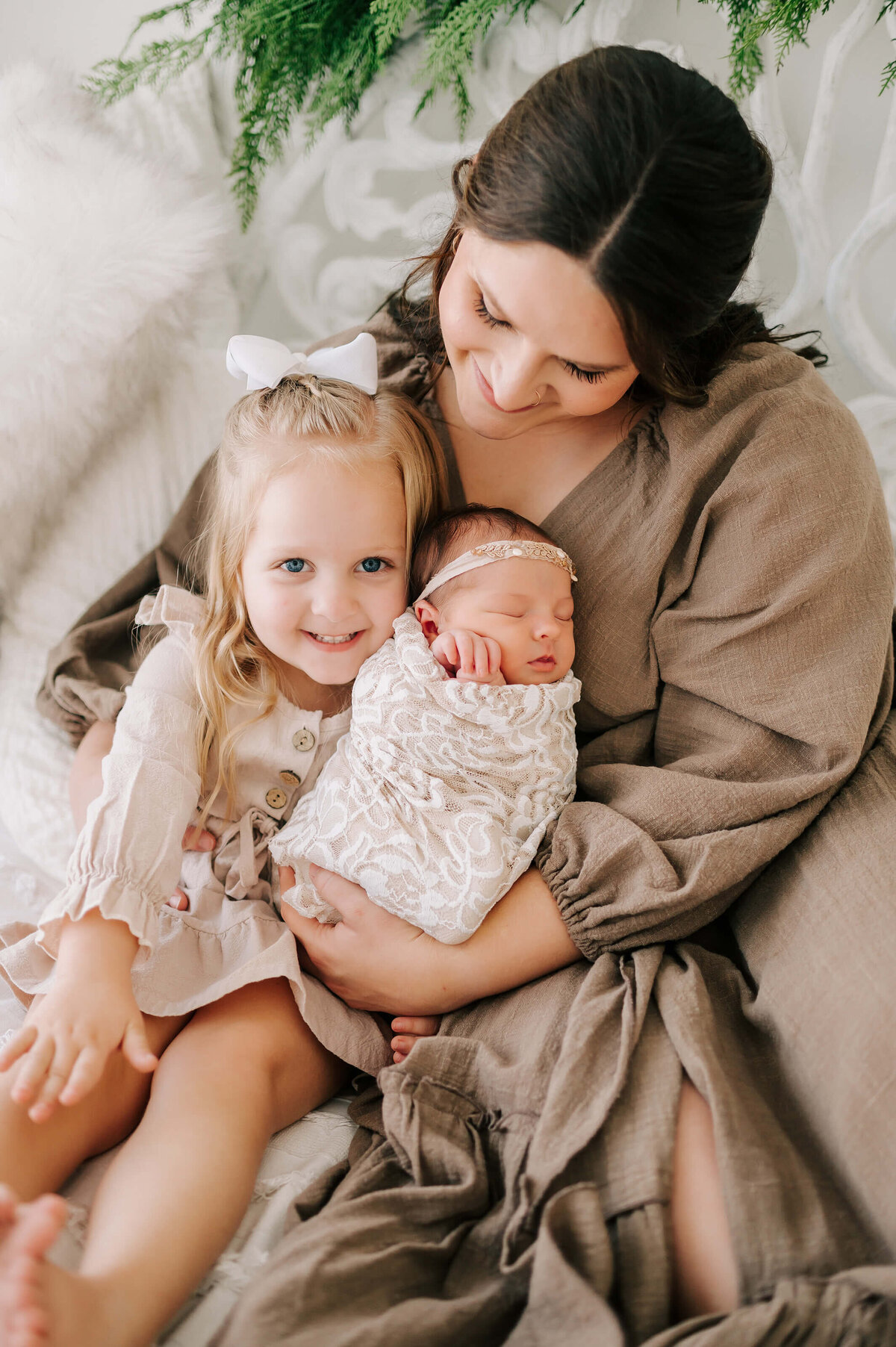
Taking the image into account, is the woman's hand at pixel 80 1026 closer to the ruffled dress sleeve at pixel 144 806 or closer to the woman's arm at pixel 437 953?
the ruffled dress sleeve at pixel 144 806

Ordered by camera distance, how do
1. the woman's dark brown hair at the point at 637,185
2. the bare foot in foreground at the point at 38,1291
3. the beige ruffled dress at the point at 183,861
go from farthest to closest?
the beige ruffled dress at the point at 183,861 → the woman's dark brown hair at the point at 637,185 → the bare foot in foreground at the point at 38,1291

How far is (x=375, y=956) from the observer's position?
3.49 ft

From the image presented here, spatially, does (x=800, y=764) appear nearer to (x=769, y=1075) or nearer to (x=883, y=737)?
(x=883, y=737)

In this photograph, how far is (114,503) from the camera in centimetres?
150

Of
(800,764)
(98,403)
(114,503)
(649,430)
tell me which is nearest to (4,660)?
(114,503)

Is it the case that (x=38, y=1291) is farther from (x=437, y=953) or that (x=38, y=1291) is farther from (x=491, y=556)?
(x=491, y=556)

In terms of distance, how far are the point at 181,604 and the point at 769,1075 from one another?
88cm

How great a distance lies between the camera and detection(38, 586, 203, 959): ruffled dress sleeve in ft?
3.20

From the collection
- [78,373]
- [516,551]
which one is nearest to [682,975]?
[516,551]

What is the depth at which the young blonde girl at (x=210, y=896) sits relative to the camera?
84 cm

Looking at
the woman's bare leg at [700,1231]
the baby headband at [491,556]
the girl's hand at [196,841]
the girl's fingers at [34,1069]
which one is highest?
the baby headband at [491,556]

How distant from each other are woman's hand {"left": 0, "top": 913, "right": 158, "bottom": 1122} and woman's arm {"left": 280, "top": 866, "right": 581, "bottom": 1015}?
239 millimetres

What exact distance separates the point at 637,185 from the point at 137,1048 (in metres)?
0.94

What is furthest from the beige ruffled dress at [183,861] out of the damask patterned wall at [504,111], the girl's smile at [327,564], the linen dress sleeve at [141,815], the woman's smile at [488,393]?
the damask patterned wall at [504,111]
